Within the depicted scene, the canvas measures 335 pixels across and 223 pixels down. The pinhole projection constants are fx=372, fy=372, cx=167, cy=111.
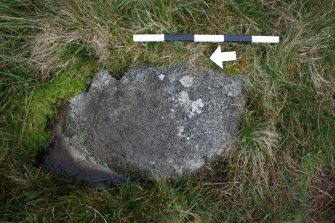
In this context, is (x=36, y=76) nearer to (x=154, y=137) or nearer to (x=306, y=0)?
(x=154, y=137)

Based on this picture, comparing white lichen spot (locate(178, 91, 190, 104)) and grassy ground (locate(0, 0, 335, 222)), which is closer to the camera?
grassy ground (locate(0, 0, 335, 222))

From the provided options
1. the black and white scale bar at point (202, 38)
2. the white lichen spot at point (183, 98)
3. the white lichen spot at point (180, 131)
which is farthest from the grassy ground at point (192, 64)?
the white lichen spot at point (180, 131)

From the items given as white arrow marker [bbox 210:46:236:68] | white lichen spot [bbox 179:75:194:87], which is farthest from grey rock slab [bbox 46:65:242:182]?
white arrow marker [bbox 210:46:236:68]

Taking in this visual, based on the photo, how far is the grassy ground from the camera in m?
2.65

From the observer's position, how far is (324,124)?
295cm

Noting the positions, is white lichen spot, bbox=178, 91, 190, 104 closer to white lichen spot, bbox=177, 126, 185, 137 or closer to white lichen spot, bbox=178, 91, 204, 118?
white lichen spot, bbox=178, 91, 204, 118

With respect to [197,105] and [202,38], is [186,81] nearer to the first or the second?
[197,105]

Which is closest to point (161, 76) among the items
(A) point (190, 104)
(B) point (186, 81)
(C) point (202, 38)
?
(B) point (186, 81)

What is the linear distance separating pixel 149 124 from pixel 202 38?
2.52 ft

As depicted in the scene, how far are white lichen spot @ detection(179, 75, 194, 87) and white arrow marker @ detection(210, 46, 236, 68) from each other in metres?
0.23

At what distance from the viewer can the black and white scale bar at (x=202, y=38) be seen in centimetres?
278

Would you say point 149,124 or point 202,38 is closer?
point 149,124

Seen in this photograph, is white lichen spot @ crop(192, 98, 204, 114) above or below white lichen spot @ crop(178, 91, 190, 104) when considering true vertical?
below

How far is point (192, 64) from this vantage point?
2801mm
